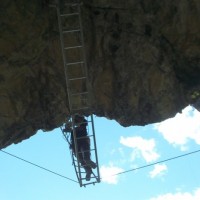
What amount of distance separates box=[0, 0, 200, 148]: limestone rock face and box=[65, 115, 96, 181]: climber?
915 millimetres

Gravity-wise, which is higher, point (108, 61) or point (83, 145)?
point (108, 61)

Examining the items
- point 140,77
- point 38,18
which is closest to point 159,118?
point 140,77

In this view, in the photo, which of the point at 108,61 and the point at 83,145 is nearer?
the point at 83,145

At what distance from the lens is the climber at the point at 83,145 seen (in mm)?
12844

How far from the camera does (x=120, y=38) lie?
13.5 meters

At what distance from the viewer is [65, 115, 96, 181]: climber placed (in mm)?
12844

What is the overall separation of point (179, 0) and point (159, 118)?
3814 millimetres

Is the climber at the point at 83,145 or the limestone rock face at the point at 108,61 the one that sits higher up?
the limestone rock face at the point at 108,61

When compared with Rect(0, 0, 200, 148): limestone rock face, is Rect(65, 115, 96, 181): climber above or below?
below

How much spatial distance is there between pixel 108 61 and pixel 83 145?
264 centimetres

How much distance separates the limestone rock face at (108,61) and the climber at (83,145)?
915 millimetres

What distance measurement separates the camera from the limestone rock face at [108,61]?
12867 mm

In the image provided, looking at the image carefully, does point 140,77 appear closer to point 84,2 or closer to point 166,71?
point 166,71

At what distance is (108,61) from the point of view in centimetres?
1380
